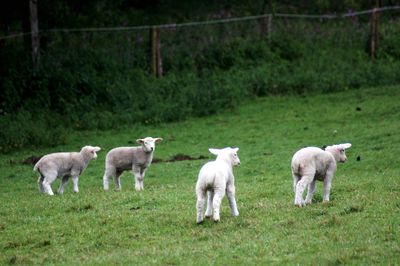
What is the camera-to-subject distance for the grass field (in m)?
12.4

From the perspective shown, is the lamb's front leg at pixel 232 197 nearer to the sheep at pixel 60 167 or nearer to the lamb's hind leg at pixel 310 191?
the lamb's hind leg at pixel 310 191

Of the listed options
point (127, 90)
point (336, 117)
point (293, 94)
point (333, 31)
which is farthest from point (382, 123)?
point (333, 31)

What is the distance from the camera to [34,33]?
3259cm

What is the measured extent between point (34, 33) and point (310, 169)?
65.4ft

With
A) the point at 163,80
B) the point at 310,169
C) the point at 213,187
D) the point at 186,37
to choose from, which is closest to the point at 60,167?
the point at 213,187

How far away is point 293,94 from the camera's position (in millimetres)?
35312

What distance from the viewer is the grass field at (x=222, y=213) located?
40.7 ft

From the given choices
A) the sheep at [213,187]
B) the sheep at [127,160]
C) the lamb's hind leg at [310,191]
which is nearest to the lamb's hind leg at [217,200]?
the sheep at [213,187]

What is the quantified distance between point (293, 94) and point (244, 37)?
493 cm

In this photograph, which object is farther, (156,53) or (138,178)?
(156,53)

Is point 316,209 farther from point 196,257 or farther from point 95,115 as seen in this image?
point 95,115

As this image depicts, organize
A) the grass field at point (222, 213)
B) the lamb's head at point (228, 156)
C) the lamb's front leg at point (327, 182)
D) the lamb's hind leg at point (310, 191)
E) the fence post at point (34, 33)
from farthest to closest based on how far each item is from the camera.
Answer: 1. the fence post at point (34, 33)
2. the lamb's hind leg at point (310, 191)
3. the lamb's front leg at point (327, 182)
4. the lamb's head at point (228, 156)
5. the grass field at point (222, 213)

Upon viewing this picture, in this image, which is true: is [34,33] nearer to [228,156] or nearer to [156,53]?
[156,53]

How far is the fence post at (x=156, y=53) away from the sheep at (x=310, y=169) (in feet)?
66.5
